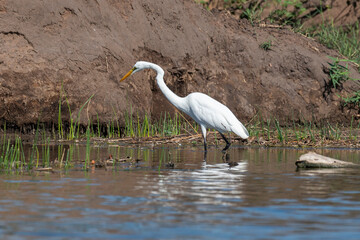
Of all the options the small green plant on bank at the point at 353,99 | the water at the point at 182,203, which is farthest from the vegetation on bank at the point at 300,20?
the water at the point at 182,203

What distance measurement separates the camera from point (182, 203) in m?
5.71

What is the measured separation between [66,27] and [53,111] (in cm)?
206

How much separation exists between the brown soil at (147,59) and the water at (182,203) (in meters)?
5.94

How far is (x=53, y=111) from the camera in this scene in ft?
47.0

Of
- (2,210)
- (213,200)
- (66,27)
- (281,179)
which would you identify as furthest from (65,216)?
(66,27)

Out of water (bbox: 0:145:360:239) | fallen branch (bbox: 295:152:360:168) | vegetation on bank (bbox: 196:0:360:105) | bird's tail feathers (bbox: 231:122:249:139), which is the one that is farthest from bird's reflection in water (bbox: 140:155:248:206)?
vegetation on bank (bbox: 196:0:360:105)

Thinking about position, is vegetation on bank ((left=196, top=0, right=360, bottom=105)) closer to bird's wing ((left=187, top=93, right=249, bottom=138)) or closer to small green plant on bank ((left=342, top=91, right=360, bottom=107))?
small green plant on bank ((left=342, top=91, right=360, bottom=107))

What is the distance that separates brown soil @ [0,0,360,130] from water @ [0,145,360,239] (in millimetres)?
5939

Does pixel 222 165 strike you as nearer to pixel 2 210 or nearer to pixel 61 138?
pixel 2 210

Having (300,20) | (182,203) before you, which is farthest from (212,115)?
(300,20)

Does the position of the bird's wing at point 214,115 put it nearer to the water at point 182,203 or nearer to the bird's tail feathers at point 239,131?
the bird's tail feathers at point 239,131

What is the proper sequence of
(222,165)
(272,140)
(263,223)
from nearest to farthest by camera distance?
(263,223) < (222,165) < (272,140)

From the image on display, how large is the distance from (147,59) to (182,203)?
1097 centimetres

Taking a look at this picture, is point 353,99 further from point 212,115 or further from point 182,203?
point 182,203
